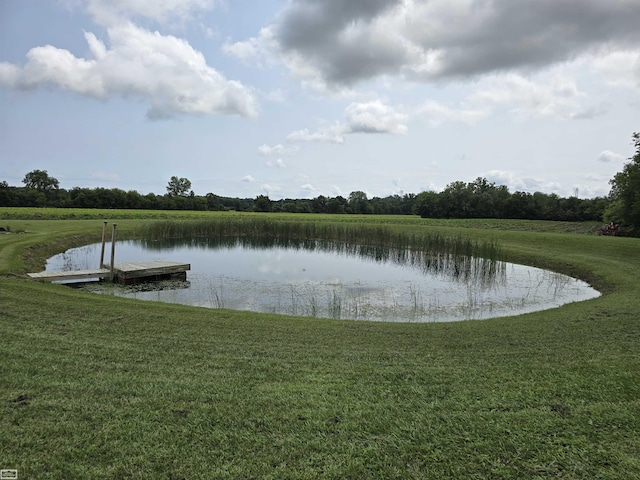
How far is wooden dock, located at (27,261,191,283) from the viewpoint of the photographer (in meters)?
11.7

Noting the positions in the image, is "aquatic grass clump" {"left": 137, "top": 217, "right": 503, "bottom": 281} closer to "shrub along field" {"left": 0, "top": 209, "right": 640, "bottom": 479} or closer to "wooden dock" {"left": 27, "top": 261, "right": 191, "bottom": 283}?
"wooden dock" {"left": 27, "top": 261, "right": 191, "bottom": 283}

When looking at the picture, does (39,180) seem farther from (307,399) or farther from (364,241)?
(307,399)

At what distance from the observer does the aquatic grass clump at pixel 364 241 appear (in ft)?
61.3

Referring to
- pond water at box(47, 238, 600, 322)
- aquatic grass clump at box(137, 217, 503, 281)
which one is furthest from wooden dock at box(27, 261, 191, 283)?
aquatic grass clump at box(137, 217, 503, 281)

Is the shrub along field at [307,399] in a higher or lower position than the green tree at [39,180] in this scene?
lower

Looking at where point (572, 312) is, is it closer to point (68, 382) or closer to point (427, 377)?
point (427, 377)

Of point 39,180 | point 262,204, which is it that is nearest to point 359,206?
point 262,204

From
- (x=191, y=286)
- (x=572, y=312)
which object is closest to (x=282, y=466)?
(x=572, y=312)

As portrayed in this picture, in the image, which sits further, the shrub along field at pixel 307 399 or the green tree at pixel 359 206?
the green tree at pixel 359 206

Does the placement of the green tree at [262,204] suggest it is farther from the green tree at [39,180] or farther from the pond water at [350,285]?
the pond water at [350,285]
